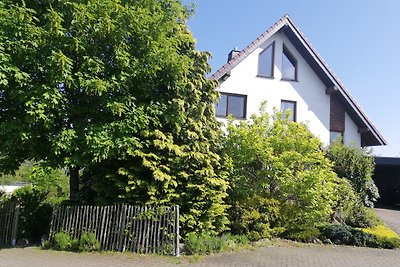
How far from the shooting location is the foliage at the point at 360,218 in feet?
50.2

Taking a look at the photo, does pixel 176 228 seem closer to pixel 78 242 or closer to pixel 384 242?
pixel 78 242

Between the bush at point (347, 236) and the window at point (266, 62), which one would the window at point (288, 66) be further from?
the bush at point (347, 236)

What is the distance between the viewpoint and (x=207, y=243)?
1052cm

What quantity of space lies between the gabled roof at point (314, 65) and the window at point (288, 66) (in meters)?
0.58

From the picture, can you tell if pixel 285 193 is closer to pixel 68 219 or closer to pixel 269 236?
pixel 269 236

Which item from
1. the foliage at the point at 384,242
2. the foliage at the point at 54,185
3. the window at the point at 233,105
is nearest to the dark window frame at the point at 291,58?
the window at the point at 233,105

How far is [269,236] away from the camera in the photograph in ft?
41.2

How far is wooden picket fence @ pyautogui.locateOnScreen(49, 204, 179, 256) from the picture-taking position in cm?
1020

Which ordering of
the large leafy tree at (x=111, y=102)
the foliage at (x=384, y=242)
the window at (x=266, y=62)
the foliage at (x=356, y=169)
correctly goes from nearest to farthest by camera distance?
the large leafy tree at (x=111, y=102), the foliage at (x=384, y=242), the foliage at (x=356, y=169), the window at (x=266, y=62)

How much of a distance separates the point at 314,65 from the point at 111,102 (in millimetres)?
13565

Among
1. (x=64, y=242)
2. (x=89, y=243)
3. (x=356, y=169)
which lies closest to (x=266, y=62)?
(x=356, y=169)

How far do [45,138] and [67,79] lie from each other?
1.98m

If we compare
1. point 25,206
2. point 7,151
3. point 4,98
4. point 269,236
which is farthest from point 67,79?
point 269,236

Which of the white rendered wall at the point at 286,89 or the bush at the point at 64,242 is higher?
the white rendered wall at the point at 286,89
